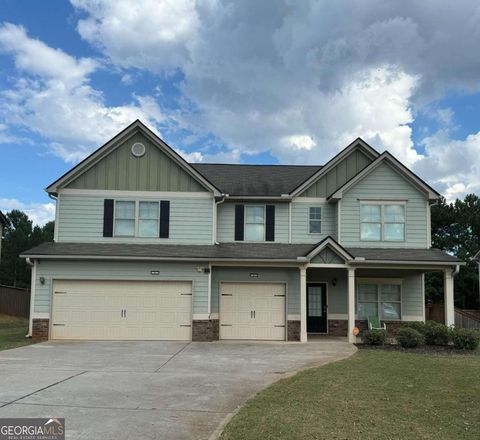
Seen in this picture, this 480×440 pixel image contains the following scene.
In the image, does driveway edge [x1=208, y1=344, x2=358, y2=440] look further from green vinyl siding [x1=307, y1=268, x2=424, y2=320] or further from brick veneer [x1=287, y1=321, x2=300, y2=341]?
green vinyl siding [x1=307, y1=268, x2=424, y2=320]

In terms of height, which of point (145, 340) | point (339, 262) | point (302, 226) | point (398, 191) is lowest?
point (145, 340)

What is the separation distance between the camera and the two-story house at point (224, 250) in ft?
58.4

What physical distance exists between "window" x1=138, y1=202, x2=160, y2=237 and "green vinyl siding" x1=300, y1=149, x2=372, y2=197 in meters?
5.82

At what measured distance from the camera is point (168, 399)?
27.4 feet

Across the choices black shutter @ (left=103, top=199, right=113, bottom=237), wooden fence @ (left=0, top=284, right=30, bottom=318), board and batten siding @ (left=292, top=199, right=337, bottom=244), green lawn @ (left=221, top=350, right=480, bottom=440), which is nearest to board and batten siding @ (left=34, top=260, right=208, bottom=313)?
black shutter @ (left=103, top=199, right=113, bottom=237)

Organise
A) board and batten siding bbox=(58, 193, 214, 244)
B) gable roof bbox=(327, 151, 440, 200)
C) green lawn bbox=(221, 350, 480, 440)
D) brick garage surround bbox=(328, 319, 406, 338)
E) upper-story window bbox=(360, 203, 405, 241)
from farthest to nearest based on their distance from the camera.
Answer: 1. brick garage surround bbox=(328, 319, 406, 338)
2. upper-story window bbox=(360, 203, 405, 241)
3. gable roof bbox=(327, 151, 440, 200)
4. board and batten siding bbox=(58, 193, 214, 244)
5. green lawn bbox=(221, 350, 480, 440)

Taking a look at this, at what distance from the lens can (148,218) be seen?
18.9 m

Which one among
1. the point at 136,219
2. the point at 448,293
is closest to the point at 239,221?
the point at 136,219

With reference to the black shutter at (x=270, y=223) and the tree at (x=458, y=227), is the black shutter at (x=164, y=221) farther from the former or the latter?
the tree at (x=458, y=227)

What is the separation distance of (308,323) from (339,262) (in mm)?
3609

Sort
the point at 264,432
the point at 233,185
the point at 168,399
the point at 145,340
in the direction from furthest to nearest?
the point at 233,185 < the point at 145,340 < the point at 168,399 < the point at 264,432

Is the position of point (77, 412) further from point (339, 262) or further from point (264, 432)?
point (339, 262)

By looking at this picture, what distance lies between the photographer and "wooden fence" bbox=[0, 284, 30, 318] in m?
29.1

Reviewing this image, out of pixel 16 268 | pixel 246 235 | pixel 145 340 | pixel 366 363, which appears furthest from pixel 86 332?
pixel 16 268
